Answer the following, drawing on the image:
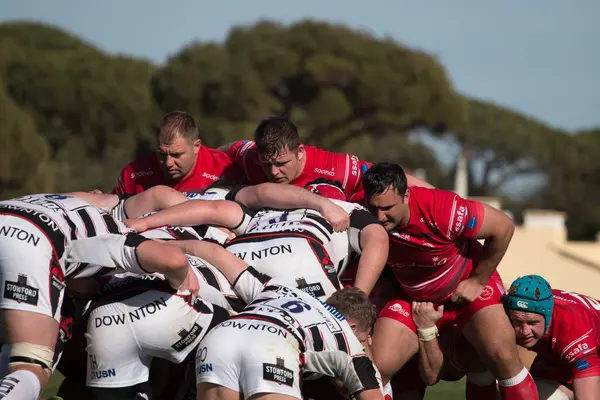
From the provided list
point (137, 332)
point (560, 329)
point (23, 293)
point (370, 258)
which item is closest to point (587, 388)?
point (560, 329)

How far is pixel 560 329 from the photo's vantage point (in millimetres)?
6129

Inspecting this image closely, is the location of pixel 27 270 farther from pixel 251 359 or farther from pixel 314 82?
pixel 314 82

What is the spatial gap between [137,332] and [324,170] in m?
1.99

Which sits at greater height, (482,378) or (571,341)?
(571,341)

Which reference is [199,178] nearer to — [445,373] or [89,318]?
[89,318]

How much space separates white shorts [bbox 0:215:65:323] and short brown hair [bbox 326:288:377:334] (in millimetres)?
1486

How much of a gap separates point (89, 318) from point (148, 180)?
1819 millimetres

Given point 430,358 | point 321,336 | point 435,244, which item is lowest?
point 430,358

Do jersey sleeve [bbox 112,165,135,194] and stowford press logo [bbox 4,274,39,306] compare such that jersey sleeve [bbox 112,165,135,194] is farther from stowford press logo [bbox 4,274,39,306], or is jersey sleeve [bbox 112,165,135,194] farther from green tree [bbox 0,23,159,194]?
green tree [bbox 0,23,159,194]

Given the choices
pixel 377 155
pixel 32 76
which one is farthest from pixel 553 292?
pixel 377 155

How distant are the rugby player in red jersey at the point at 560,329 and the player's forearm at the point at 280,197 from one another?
4.51 feet

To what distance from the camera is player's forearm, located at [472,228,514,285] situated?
608cm

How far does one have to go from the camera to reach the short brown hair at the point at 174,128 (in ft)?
21.7

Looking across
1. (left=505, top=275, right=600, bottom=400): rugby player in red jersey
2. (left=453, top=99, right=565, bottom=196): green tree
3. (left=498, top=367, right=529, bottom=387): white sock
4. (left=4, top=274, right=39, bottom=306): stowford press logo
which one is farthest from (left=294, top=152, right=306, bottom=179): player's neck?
(left=453, top=99, right=565, bottom=196): green tree
